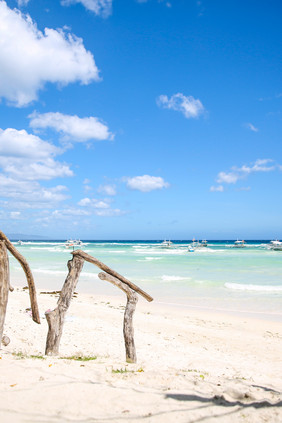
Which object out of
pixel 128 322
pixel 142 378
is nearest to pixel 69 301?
pixel 128 322

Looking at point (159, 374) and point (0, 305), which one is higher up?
point (0, 305)

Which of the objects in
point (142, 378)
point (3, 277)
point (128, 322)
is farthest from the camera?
point (128, 322)

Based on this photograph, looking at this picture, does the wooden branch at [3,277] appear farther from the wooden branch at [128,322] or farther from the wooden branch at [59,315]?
the wooden branch at [128,322]

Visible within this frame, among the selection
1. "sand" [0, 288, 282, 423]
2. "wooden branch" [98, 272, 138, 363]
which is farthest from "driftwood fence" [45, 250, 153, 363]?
"sand" [0, 288, 282, 423]

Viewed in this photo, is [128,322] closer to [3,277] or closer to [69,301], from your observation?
[69,301]

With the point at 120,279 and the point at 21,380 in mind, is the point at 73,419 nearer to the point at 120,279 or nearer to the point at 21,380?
the point at 21,380

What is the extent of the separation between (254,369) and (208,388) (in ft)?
11.1

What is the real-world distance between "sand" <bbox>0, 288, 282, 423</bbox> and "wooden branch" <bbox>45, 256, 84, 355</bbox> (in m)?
0.38

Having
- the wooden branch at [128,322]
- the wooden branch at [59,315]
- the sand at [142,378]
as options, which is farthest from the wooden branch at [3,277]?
the wooden branch at [128,322]

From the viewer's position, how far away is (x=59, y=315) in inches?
240

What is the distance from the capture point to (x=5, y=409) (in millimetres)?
3420

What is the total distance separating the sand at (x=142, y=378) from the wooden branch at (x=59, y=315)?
378mm

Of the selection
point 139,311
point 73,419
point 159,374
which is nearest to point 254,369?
point 159,374

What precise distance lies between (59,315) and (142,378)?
7.64 feet
